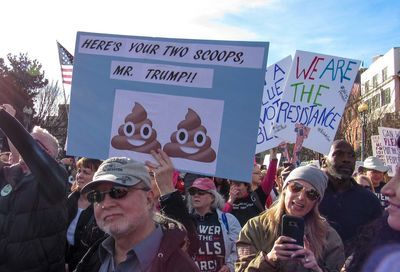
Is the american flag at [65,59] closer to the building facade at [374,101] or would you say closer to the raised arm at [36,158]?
the raised arm at [36,158]

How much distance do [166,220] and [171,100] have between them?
114cm

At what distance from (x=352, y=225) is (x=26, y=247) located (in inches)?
110

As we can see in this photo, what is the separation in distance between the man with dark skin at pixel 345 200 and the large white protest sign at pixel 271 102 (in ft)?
8.02

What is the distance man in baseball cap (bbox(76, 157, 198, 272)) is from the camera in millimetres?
2455

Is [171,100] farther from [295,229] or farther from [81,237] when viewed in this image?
[81,237]

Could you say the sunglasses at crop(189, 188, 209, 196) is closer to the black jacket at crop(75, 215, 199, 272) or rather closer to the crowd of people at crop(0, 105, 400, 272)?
the crowd of people at crop(0, 105, 400, 272)

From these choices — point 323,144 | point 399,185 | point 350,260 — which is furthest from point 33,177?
point 323,144

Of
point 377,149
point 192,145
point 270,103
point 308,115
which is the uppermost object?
point 270,103

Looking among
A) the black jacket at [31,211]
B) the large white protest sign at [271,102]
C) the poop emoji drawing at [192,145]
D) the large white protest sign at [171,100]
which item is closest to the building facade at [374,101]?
the large white protest sign at [271,102]

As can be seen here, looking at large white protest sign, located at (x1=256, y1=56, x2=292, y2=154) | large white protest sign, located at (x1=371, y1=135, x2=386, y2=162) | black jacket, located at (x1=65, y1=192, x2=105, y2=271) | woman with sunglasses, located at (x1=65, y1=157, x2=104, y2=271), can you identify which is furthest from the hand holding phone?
large white protest sign, located at (x1=371, y1=135, x2=386, y2=162)

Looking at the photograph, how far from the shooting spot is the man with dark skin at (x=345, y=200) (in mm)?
4418

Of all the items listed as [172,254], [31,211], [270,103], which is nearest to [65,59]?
[270,103]

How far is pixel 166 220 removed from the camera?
2.68m

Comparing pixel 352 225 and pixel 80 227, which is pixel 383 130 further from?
pixel 80 227
